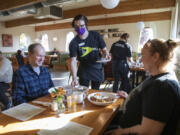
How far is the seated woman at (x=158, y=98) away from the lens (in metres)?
0.70

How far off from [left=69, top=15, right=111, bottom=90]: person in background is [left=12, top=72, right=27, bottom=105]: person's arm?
633 mm

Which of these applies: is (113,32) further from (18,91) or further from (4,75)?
(18,91)

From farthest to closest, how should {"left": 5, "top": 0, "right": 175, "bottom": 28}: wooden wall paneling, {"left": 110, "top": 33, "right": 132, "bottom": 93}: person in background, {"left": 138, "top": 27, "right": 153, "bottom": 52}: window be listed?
{"left": 138, "top": 27, "right": 153, "bottom": 52}: window, {"left": 5, "top": 0, "right": 175, "bottom": 28}: wooden wall paneling, {"left": 110, "top": 33, "right": 132, "bottom": 93}: person in background

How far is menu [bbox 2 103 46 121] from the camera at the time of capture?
95 cm

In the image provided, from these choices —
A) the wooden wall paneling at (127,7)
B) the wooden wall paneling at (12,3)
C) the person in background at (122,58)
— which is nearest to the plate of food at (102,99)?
the person in background at (122,58)

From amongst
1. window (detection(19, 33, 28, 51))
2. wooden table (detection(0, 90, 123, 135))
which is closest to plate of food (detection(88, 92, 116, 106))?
wooden table (detection(0, 90, 123, 135))

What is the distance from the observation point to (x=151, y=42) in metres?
0.88

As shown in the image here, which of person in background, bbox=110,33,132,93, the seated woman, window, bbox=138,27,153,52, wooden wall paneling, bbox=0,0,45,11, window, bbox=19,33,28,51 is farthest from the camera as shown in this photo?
window, bbox=19,33,28,51

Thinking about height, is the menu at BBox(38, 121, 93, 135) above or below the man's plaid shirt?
below

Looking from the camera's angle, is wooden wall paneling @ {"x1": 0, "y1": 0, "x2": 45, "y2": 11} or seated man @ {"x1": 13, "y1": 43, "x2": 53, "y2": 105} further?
wooden wall paneling @ {"x1": 0, "y1": 0, "x2": 45, "y2": 11}

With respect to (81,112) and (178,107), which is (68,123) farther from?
(178,107)

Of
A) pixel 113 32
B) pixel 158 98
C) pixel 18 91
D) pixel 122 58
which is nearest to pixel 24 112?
pixel 18 91

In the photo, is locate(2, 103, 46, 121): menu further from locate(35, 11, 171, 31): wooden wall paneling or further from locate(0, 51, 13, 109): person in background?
locate(35, 11, 171, 31): wooden wall paneling

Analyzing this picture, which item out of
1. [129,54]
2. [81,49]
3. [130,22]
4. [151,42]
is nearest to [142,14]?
[130,22]
